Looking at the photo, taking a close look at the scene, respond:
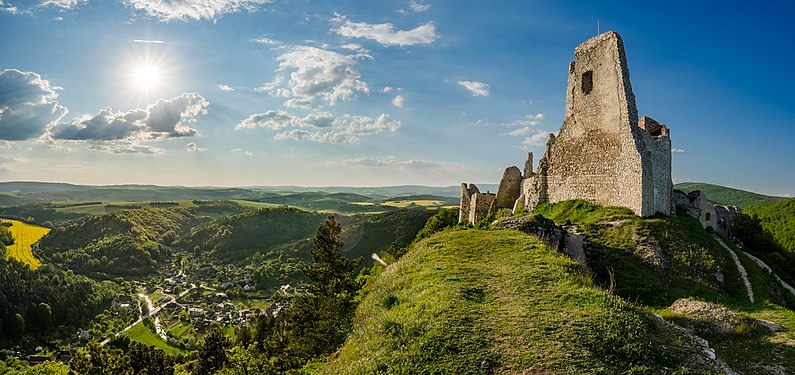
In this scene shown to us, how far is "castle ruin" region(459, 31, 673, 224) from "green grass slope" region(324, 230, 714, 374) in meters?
10.5

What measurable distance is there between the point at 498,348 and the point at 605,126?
66.9 ft

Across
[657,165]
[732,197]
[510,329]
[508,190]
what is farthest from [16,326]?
[732,197]

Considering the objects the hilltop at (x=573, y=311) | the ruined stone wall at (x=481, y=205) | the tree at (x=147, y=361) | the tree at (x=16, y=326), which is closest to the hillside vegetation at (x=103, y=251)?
the tree at (x=16, y=326)

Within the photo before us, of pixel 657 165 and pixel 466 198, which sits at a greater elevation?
pixel 657 165

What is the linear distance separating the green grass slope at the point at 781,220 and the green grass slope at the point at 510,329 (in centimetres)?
4912

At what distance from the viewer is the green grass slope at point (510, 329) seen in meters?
9.92

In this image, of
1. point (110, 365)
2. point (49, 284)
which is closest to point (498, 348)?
point (110, 365)

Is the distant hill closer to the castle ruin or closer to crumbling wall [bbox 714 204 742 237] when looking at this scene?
crumbling wall [bbox 714 204 742 237]

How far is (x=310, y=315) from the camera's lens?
25141 mm

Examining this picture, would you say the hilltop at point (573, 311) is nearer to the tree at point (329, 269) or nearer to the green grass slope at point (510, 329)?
the green grass slope at point (510, 329)

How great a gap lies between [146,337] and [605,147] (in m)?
126

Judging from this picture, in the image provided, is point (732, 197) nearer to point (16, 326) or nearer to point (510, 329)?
point (510, 329)

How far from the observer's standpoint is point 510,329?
11.2 meters

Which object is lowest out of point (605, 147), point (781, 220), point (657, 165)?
point (781, 220)
